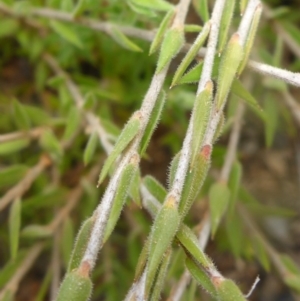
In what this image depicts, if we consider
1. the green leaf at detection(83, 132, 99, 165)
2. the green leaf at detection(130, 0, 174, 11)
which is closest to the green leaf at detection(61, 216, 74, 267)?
the green leaf at detection(83, 132, 99, 165)

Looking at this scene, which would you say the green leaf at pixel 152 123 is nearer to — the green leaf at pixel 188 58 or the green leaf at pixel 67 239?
the green leaf at pixel 188 58

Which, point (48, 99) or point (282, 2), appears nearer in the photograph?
point (48, 99)

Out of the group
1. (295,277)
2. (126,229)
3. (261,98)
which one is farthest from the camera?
(126,229)

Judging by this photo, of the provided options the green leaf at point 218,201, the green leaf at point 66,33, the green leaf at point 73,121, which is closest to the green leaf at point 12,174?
the green leaf at point 73,121

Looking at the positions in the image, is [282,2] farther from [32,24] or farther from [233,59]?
[233,59]

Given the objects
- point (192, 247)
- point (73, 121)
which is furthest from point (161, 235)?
point (73, 121)

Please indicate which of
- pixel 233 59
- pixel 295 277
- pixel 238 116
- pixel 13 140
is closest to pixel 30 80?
pixel 13 140

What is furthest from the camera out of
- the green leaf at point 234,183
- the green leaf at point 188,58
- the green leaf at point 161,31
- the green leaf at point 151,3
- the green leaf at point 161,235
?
the green leaf at point 234,183
